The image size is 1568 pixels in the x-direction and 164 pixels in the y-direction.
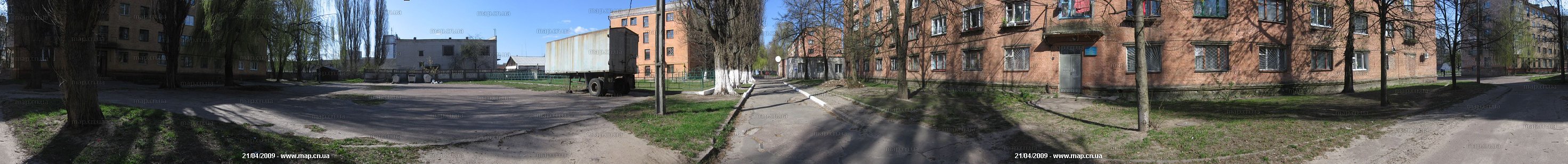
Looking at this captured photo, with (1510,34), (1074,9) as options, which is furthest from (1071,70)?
(1510,34)

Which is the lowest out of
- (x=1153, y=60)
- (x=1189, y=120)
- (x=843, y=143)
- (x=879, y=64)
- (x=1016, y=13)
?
(x=843, y=143)

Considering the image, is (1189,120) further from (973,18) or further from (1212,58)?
(973,18)

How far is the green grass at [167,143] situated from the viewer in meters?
4.95

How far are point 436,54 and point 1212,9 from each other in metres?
66.9

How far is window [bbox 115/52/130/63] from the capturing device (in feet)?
95.9

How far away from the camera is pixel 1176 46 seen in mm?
15609

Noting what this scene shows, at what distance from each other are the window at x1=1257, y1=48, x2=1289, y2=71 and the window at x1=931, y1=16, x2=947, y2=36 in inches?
312

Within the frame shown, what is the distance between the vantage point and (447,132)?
7348mm

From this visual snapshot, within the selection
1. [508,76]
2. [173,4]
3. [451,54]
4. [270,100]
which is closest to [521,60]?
[451,54]

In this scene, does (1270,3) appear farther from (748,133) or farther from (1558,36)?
(748,133)

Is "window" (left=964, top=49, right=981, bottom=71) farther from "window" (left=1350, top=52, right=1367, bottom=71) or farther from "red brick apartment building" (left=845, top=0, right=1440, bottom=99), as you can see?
"window" (left=1350, top=52, right=1367, bottom=71)

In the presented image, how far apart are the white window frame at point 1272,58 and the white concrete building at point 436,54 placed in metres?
63.1

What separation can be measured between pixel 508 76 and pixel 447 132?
40.7 m

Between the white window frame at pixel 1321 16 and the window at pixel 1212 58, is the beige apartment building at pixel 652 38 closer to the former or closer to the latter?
the window at pixel 1212 58
